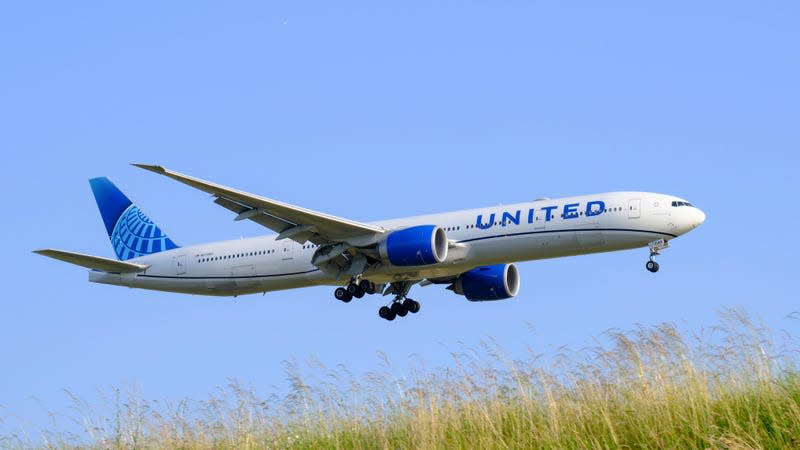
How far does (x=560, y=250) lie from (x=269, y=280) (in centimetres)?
969

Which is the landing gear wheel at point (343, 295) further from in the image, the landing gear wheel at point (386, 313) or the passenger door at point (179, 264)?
the passenger door at point (179, 264)

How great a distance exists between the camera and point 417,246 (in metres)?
30.1

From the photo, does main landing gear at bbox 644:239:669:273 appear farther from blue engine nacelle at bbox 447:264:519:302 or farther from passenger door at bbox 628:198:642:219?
blue engine nacelle at bbox 447:264:519:302

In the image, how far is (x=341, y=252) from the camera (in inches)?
1247

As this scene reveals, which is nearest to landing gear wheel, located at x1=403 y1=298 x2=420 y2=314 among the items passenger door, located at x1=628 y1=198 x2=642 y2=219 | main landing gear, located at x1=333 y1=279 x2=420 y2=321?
main landing gear, located at x1=333 y1=279 x2=420 y2=321

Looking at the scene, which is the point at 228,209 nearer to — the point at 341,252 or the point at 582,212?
the point at 341,252

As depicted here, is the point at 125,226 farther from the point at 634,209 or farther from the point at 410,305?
the point at 634,209

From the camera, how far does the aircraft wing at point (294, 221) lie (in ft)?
97.0

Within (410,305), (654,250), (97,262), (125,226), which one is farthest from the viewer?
(125,226)

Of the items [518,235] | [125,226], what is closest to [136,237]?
[125,226]

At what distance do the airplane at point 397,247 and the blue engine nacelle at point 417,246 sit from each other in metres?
0.03

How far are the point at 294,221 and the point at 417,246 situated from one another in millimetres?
3885

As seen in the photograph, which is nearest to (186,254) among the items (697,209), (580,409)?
(697,209)

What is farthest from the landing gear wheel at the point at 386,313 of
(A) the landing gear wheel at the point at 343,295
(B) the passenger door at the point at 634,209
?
(B) the passenger door at the point at 634,209
